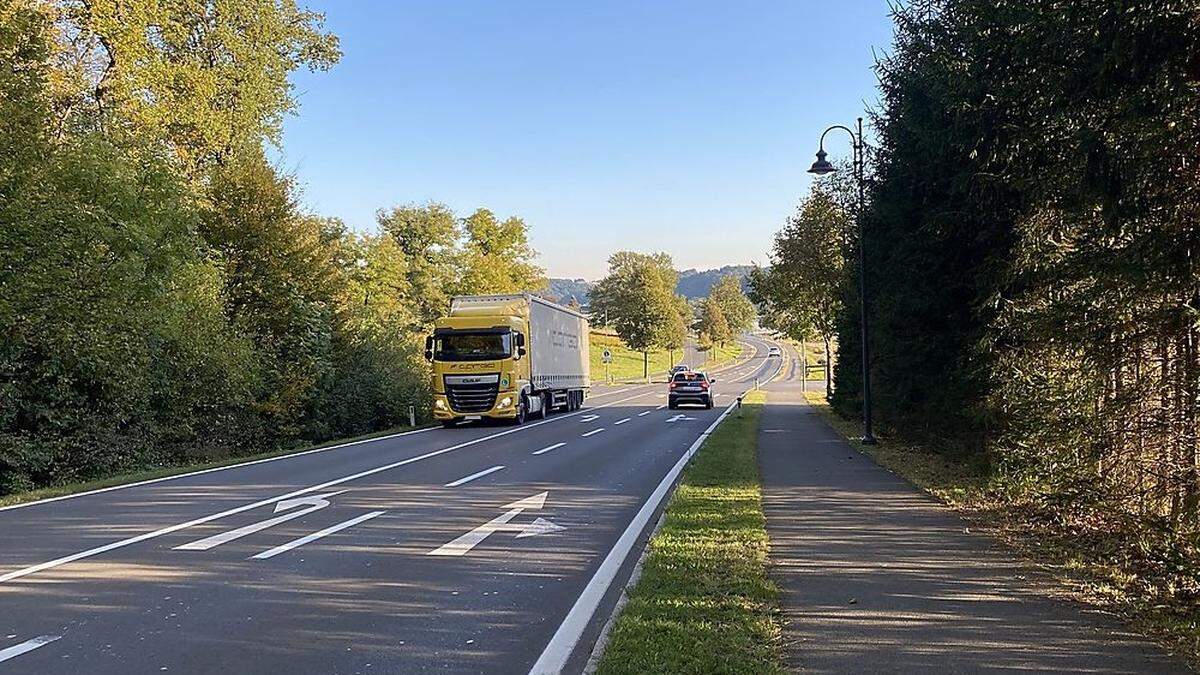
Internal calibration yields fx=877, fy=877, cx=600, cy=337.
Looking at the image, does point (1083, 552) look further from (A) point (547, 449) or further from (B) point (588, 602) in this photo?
(A) point (547, 449)

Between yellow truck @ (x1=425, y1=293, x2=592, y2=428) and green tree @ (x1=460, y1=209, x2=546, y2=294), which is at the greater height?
green tree @ (x1=460, y1=209, x2=546, y2=294)

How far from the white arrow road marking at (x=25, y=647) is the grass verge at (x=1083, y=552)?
7.15 m

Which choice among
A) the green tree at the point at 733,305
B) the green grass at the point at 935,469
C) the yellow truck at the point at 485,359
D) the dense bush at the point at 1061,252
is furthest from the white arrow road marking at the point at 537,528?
the green tree at the point at 733,305

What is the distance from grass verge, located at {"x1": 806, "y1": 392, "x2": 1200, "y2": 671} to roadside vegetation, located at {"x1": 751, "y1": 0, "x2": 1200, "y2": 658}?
0.03 metres

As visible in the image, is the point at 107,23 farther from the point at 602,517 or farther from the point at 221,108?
the point at 602,517

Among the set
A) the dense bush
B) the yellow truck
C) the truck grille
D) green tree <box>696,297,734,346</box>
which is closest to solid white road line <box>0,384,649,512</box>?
the truck grille

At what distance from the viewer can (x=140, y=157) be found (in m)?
24.0

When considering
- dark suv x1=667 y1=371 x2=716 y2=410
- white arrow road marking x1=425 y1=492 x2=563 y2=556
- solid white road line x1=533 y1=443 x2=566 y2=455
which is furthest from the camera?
dark suv x1=667 y1=371 x2=716 y2=410

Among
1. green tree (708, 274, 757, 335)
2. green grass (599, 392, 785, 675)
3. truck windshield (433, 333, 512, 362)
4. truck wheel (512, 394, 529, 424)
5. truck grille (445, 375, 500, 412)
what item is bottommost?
green grass (599, 392, 785, 675)

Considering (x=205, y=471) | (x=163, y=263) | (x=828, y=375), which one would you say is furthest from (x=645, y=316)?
(x=205, y=471)

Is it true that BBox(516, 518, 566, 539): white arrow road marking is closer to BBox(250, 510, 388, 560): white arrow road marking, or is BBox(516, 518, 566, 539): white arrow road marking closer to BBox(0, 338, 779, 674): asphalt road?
BBox(0, 338, 779, 674): asphalt road

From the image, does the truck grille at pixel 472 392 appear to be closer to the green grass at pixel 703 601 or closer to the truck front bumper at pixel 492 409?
the truck front bumper at pixel 492 409

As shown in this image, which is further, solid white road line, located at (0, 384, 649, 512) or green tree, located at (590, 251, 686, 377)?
green tree, located at (590, 251, 686, 377)

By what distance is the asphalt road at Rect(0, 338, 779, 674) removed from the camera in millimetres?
5773
